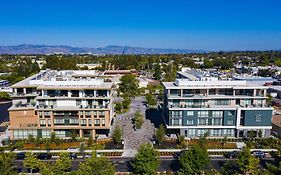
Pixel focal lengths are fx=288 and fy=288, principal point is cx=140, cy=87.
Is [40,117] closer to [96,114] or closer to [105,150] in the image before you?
[96,114]

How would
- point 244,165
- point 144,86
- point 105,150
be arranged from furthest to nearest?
1. point 144,86
2. point 105,150
3. point 244,165

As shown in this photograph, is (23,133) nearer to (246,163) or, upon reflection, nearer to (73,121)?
(73,121)

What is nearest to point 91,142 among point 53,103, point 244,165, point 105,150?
point 105,150

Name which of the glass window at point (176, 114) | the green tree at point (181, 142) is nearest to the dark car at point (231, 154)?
the green tree at point (181, 142)

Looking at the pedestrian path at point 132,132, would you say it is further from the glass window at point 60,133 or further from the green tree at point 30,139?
the green tree at point 30,139

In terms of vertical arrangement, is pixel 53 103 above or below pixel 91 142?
above

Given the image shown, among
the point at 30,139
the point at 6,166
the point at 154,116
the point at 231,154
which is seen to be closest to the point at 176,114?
the point at 231,154

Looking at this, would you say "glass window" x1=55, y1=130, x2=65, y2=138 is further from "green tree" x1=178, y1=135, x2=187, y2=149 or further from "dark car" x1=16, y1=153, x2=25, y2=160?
"green tree" x1=178, y1=135, x2=187, y2=149
